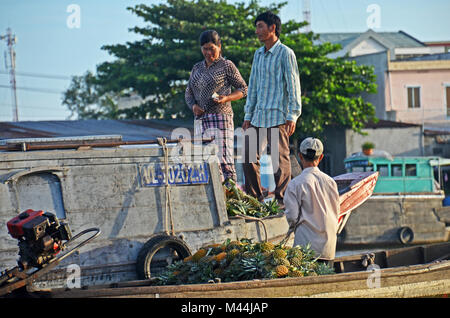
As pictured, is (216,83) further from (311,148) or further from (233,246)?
(233,246)

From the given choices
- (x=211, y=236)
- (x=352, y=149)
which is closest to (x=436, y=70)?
(x=352, y=149)

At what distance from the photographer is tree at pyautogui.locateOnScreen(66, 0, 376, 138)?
73.4ft

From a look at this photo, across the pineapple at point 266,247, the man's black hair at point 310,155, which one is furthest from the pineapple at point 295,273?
the man's black hair at point 310,155

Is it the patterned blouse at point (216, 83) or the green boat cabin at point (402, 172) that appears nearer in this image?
the patterned blouse at point (216, 83)

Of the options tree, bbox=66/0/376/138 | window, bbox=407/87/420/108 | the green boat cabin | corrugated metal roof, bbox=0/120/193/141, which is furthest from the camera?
window, bbox=407/87/420/108

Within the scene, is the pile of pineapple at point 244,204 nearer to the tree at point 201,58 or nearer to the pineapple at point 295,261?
the pineapple at point 295,261

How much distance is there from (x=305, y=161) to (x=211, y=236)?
1.30m

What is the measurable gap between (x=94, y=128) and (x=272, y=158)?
44.4 feet

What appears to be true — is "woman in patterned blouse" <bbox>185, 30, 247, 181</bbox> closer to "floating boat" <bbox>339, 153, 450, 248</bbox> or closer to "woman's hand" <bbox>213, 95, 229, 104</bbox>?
"woman's hand" <bbox>213, 95, 229, 104</bbox>

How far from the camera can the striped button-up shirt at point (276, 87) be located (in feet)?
23.4

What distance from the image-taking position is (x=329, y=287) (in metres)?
5.27

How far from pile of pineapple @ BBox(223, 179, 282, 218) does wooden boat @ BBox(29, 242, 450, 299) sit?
3.25ft

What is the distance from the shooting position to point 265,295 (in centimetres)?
492

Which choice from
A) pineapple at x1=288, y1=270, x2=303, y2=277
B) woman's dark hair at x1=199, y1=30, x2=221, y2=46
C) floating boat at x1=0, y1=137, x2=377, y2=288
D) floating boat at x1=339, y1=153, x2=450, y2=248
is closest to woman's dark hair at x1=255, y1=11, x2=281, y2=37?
woman's dark hair at x1=199, y1=30, x2=221, y2=46
